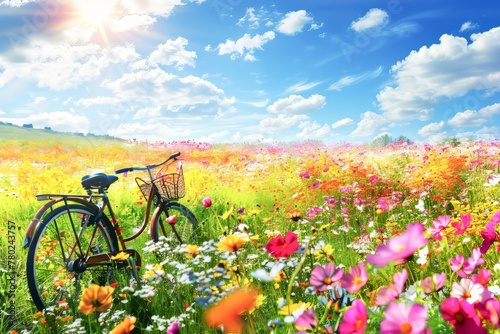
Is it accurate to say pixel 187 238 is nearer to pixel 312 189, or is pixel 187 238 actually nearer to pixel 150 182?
pixel 150 182

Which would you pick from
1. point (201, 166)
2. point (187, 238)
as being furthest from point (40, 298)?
point (201, 166)

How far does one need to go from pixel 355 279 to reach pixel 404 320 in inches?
13.0

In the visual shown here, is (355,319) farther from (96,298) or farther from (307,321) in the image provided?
(96,298)

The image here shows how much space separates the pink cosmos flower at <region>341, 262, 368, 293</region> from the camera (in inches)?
50.1

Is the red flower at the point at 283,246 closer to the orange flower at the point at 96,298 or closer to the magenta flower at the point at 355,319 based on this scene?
the magenta flower at the point at 355,319

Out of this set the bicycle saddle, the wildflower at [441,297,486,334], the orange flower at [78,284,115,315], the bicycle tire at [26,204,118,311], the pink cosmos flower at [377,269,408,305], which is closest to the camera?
the wildflower at [441,297,486,334]

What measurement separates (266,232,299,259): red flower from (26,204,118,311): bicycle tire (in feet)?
8.16

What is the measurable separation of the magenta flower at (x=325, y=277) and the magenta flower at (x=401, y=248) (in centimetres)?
38

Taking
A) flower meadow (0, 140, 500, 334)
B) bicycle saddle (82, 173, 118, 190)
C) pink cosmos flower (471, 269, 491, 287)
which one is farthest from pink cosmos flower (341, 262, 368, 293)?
bicycle saddle (82, 173, 118, 190)

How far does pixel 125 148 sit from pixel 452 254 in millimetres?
13345

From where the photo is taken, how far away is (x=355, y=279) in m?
1.32

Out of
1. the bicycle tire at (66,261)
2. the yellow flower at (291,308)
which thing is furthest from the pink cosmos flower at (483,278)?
the bicycle tire at (66,261)

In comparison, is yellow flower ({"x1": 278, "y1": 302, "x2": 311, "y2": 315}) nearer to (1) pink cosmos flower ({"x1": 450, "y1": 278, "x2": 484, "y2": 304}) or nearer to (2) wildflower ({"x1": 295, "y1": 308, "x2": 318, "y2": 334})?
(2) wildflower ({"x1": 295, "y1": 308, "x2": 318, "y2": 334})

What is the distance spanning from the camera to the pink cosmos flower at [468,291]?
1.27 m
